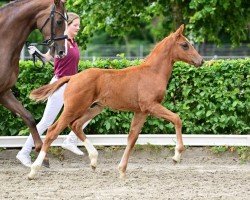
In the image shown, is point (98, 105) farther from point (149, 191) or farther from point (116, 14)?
point (116, 14)

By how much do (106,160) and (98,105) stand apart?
157cm

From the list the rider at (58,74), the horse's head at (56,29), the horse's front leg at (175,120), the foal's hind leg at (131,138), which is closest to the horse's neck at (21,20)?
the horse's head at (56,29)

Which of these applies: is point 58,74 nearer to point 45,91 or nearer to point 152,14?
point 45,91

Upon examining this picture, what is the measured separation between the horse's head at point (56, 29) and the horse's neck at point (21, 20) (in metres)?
0.20

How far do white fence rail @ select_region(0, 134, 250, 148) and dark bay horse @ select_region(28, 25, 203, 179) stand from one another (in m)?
1.37

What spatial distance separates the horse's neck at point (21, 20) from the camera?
944 centimetres

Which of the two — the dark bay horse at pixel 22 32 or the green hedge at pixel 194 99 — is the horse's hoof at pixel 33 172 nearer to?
the dark bay horse at pixel 22 32

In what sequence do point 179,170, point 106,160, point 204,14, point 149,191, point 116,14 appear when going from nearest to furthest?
point 149,191 → point 179,170 → point 106,160 → point 204,14 → point 116,14

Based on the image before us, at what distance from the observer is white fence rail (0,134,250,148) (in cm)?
1045

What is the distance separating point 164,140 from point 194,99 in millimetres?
773

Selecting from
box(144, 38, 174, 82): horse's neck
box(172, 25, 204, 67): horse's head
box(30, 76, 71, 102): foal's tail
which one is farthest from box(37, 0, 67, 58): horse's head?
box(172, 25, 204, 67): horse's head

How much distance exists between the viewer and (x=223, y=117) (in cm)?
1083

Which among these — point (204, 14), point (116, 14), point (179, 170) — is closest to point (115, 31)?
point (116, 14)

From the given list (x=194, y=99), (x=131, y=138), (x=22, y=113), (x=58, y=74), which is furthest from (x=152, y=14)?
(x=131, y=138)
